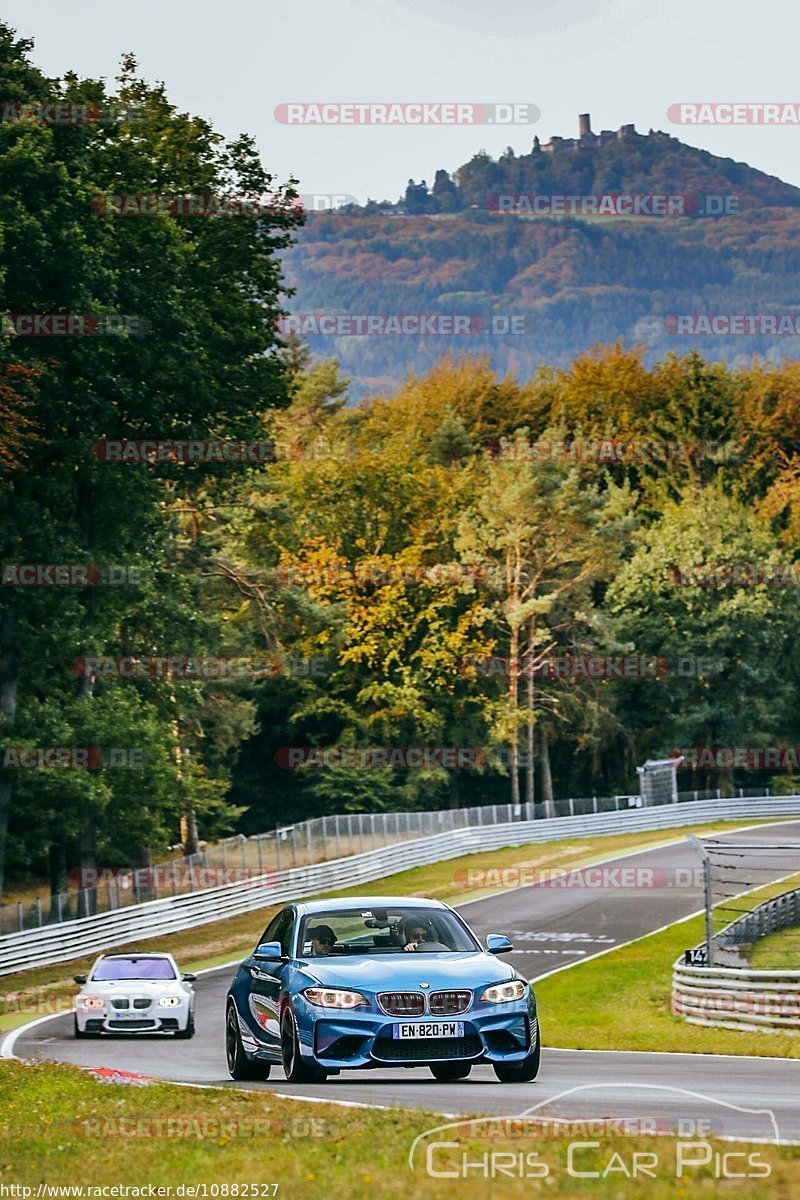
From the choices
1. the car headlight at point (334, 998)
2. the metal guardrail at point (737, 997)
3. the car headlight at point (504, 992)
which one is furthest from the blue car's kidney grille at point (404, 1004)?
the metal guardrail at point (737, 997)

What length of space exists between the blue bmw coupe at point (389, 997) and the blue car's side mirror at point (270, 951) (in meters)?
0.01

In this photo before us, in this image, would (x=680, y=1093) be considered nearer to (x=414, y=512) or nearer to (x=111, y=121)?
(x=111, y=121)

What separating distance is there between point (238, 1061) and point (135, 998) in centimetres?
941

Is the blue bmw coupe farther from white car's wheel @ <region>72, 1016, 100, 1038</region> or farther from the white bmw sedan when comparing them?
white car's wheel @ <region>72, 1016, 100, 1038</region>

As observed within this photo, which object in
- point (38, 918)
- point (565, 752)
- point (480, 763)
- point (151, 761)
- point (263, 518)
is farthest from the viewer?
point (565, 752)

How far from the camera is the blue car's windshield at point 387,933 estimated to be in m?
15.2

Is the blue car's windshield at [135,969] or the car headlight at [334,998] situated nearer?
the car headlight at [334,998]

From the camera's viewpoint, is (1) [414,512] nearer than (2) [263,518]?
No

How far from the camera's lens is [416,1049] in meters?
14.0

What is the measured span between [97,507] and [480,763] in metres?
38.6

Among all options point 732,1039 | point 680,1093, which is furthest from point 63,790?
point 680,1093

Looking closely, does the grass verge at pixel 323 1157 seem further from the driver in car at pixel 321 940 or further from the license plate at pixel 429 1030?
the driver in car at pixel 321 940

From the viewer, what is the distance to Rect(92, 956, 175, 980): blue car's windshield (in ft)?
85.3

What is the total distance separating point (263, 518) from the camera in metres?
66.2
